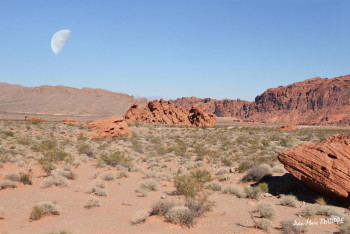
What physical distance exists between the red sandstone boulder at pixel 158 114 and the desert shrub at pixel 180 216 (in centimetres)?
4459

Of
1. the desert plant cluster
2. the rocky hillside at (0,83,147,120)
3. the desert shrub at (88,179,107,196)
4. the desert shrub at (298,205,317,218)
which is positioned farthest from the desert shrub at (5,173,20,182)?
the rocky hillside at (0,83,147,120)

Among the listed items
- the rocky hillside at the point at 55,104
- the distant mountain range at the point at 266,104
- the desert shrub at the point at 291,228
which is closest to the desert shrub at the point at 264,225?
the desert shrub at the point at 291,228

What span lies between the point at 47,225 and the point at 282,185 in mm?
8022

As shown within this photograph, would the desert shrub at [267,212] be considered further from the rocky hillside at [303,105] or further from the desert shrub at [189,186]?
the rocky hillside at [303,105]

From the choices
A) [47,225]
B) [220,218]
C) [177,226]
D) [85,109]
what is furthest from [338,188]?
[85,109]

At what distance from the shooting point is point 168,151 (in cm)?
1830

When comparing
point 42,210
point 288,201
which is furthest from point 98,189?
point 288,201

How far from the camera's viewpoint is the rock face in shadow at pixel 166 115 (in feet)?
170

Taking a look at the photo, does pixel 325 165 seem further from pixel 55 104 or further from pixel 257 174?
pixel 55 104

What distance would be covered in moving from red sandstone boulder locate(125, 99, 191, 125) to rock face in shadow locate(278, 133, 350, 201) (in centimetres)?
4293

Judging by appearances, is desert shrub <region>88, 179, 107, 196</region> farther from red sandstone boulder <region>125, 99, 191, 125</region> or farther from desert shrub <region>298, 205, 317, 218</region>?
red sandstone boulder <region>125, 99, 191, 125</region>

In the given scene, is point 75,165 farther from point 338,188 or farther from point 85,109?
point 85,109

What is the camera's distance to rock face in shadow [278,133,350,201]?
7449 mm

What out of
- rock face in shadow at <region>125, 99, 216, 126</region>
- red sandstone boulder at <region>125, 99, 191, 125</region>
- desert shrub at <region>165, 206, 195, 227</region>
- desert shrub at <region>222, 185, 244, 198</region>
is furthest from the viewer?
rock face in shadow at <region>125, 99, 216, 126</region>
